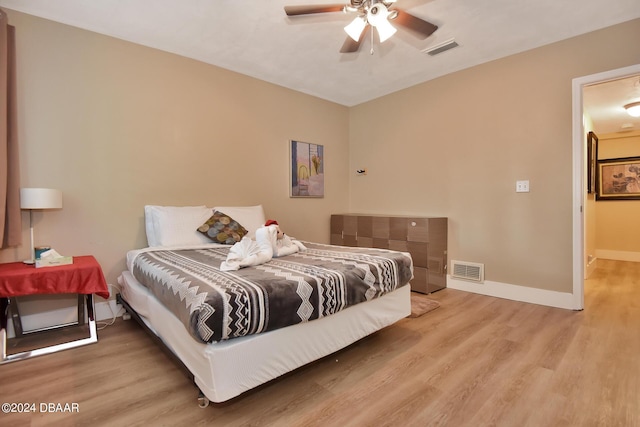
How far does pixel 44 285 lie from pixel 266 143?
2.61 meters

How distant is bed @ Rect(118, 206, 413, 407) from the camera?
4.78ft

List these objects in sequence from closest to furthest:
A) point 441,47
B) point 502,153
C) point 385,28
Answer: point 385,28, point 441,47, point 502,153

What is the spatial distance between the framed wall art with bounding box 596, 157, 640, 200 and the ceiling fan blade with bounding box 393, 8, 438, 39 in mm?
5762

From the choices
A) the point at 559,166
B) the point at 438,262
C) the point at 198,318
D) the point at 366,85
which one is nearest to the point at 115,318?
the point at 198,318

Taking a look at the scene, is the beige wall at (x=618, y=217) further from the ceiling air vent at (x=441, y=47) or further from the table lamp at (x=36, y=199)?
the table lamp at (x=36, y=199)

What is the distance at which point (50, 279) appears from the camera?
6.95 feet

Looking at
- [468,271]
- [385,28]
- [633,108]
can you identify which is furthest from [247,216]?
[633,108]

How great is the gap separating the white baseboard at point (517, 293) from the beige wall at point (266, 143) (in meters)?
0.08

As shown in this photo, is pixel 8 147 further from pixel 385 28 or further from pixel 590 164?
pixel 590 164

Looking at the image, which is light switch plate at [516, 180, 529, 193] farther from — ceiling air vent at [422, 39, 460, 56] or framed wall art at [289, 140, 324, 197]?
framed wall art at [289, 140, 324, 197]

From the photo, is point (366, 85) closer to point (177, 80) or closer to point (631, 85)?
point (177, 80)

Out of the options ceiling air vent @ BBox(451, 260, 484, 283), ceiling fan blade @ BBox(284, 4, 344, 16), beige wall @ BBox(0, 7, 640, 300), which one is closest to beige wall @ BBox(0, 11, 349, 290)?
beige wall @ BBox(0, 7, 640, 300)

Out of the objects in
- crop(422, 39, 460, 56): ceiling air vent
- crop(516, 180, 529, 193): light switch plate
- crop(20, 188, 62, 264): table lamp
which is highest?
crop(422, 39, 460, 56): ceiling air vent

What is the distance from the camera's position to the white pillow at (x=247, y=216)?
336 cm
